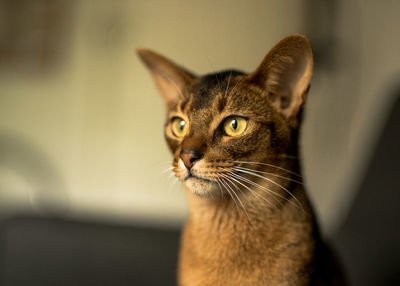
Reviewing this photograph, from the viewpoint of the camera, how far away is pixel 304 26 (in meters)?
1.14

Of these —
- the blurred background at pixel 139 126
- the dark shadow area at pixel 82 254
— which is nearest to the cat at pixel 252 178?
the blurred background at pixel 139 126

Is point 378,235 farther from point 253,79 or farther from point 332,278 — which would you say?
point 253,79

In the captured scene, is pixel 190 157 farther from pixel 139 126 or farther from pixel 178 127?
pixel 139 126

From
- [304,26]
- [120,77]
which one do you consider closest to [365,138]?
[304,26]

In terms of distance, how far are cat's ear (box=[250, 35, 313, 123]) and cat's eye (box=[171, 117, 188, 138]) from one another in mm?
187

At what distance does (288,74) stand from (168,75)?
1.03 ft

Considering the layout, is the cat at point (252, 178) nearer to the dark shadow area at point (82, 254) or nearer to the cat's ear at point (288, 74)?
the cat's ear at point (288, 74)

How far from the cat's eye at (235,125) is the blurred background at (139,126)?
171 millimetres

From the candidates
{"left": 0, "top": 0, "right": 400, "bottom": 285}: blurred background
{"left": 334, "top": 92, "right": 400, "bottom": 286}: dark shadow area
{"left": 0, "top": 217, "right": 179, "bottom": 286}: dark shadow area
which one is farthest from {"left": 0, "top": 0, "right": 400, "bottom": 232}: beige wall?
{"left": 334, "top": 92, "right": 400, "bottom": 286}: dark shadow area

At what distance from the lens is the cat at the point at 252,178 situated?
0.71 m

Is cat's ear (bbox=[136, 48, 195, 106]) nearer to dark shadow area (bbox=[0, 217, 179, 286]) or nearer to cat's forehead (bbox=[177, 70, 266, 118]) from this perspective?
cat's forehead (bbox=[177, 70, 266, 118])

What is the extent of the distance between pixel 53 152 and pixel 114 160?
1.71 ft

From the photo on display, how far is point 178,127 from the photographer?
0.85 meters

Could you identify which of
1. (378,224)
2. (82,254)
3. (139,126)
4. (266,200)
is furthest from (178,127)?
(139,126)
